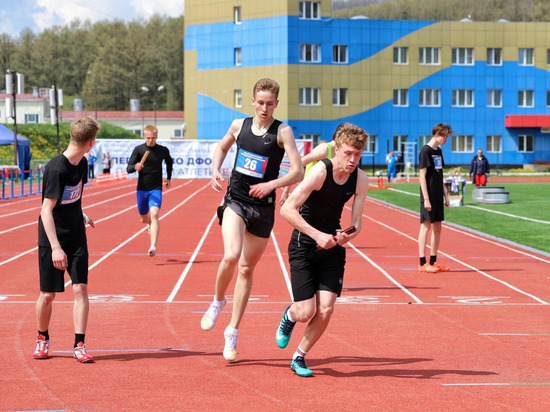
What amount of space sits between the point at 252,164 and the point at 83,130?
135 cm

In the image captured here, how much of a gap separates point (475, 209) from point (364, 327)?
20.4 m

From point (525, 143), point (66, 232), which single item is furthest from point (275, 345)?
point (525, 143)

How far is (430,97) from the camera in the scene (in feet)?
257

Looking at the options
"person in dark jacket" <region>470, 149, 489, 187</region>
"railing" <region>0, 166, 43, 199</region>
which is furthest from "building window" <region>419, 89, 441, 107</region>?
"railing" <region>0, 166, 43, 199</region>

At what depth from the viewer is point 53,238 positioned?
7094 millimetres

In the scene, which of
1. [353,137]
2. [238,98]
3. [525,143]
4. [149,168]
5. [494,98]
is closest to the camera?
[353,137]

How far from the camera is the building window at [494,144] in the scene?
79125mm

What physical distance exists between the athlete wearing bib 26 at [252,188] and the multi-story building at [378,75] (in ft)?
221

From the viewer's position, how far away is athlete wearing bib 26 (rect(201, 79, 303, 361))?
282 inches

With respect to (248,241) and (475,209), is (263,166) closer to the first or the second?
(248,241)

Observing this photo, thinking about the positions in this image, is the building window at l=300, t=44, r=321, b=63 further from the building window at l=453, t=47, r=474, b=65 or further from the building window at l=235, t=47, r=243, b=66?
the building window at l=453, t=47, r=474, b=65

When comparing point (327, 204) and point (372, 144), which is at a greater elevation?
point (327, 204)

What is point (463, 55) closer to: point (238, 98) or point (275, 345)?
point (238, 98)

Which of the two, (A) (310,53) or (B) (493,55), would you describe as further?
(B) (493,55)
